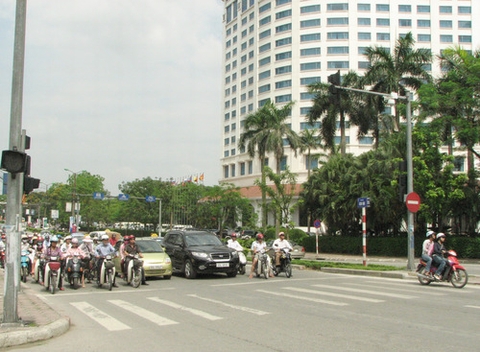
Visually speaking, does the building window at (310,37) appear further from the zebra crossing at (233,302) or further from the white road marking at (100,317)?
the white road marking at (100,317)

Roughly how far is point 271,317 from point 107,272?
24.2ft

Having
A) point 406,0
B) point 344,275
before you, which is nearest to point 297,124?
point 406,0

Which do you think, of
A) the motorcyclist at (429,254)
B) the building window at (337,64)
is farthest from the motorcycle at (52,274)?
the building window at (337,64)

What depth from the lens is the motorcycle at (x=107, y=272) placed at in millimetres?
15352

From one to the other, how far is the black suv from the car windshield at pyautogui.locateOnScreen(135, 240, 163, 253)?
2.91 ft

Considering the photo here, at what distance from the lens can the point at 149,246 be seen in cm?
1908

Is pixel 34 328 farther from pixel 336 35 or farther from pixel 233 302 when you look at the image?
pixel 336 35

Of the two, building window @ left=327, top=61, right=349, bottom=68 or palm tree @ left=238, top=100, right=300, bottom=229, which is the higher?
building window @ left=327, top=61, right=349, bottom=68

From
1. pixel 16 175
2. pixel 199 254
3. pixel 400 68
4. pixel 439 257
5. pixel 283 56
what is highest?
pixel 283 56

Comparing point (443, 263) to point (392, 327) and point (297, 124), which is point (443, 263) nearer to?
point (392, 327)

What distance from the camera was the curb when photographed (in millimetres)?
7387

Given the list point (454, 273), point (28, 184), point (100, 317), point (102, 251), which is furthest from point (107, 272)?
point (454, 273)

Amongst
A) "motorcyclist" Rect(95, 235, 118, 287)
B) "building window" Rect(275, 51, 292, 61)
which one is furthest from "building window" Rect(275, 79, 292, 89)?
"motorcyclist" Rect(95, 235, 118, 287)

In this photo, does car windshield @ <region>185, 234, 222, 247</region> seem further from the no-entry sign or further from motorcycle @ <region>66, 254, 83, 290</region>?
the no-entry sign
